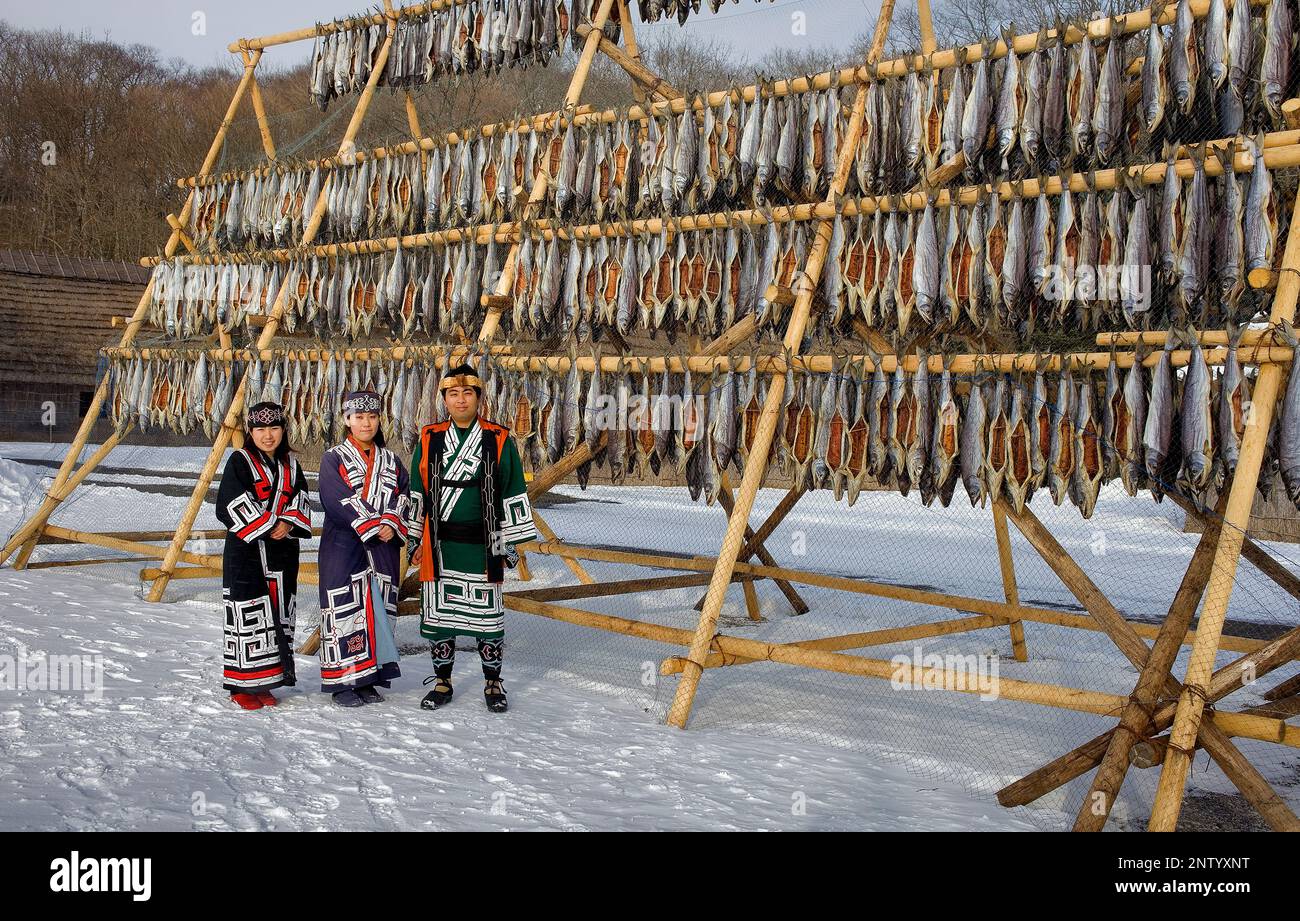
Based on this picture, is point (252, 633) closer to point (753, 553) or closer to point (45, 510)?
point (753, 553)

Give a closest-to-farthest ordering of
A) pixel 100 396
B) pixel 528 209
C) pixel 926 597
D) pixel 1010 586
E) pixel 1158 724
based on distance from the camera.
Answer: pixel 1158 724 < pixel 528 209 < pixel 926 597 < pixel 1010 586 < pixel 100 396

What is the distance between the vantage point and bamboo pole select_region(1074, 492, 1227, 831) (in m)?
4.35

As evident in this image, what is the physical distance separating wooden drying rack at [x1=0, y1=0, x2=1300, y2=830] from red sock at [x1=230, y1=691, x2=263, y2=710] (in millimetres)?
1818

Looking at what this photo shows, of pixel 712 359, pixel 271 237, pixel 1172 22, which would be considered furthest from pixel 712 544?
pixel 1172 22

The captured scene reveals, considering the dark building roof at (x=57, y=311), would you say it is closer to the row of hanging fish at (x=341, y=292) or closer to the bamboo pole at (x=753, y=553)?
the row of hanging fish at (x=341, y=292)

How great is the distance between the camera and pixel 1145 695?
4.57 metres

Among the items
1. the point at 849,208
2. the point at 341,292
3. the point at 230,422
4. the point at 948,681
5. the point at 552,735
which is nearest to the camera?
the point at 948,681

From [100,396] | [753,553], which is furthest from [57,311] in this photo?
[753,553]

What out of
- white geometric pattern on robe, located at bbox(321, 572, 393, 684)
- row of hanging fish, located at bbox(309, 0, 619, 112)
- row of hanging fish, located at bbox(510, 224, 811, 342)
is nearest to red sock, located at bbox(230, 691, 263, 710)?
white geometric pattern on robe, located at bbox(321, 572, 393, 684)

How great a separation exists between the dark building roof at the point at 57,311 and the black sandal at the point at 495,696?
1926 cm

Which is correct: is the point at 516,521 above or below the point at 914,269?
below

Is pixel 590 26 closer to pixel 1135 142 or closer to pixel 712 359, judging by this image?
pixel 712 359

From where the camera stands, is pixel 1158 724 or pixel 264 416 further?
pixel 264 416

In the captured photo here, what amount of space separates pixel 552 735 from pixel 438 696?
0.75 meters
